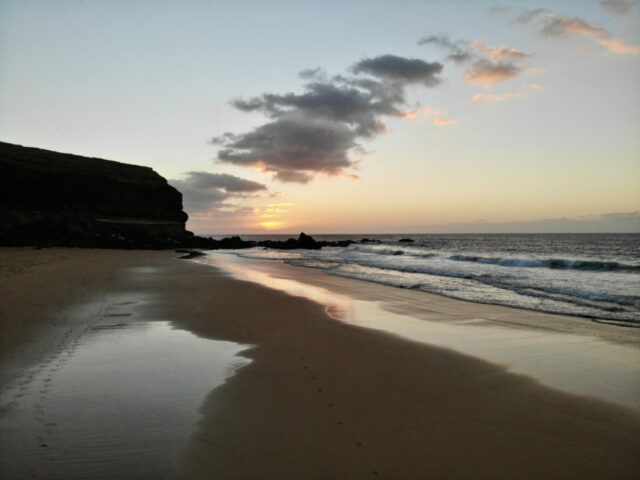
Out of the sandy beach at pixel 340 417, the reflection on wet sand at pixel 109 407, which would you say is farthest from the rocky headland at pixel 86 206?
the reflection on wet sand at pixel 109 407

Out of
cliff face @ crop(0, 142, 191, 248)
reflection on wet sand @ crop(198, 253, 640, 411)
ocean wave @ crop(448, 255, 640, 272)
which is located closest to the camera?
reflection on wet sand @ crop(198, 253, 640, 411)

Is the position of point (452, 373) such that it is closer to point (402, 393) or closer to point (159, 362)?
point (402, 393)

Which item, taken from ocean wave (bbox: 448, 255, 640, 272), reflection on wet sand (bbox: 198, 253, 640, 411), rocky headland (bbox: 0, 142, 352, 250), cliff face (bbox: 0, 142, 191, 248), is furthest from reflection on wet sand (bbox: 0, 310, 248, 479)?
cliff face (bbox: 0, 142, 191, 248)

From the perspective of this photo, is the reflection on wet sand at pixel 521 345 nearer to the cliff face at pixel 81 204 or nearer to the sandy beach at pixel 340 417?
the sandy beach at pixel 340 417

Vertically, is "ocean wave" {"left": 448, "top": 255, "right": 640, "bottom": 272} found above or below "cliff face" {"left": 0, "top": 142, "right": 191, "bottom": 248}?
below

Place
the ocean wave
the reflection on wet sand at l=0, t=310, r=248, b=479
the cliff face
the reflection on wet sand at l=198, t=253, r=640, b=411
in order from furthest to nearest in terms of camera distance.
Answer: the cliff face < the ocean wave < the reflection on wet sand at l=198, t=253, r=640, b=411 < the reflection on wet sand at l=0, t=310, r=248, b=479

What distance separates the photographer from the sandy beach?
10.4ft

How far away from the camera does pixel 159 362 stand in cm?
580

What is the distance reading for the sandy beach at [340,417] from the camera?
3182mm

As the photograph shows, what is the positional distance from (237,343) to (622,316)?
10.2 m

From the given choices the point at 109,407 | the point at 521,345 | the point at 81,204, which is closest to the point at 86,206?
the point at 81,204

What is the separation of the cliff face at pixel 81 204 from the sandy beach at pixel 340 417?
36.5 meters

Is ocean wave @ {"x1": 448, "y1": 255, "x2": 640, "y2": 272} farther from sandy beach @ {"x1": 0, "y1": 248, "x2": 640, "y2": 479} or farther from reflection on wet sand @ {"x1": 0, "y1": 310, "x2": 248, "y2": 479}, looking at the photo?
reflection on wet sand @ {"x1": 0, "y1": 310, "x2": 248, "y2": 479}

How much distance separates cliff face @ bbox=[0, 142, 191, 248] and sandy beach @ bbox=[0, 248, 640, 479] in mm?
36450
